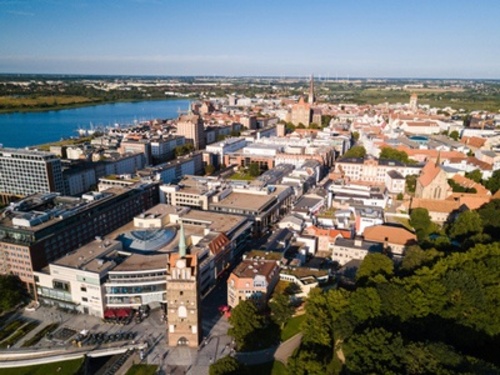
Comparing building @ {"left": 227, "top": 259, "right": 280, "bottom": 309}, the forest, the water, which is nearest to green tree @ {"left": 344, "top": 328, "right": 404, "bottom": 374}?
the forest

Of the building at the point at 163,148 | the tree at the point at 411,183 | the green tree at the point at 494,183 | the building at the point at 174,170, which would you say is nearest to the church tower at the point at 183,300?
the building at the point at 174,170

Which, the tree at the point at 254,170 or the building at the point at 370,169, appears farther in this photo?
the tree at the point at 254,170

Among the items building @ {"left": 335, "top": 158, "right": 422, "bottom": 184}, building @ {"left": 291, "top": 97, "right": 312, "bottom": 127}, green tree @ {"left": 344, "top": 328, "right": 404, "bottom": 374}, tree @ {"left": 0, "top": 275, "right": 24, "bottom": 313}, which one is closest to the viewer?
green tree @ {"left": 344, "top": 328, "right": 404, "bottom": 374}

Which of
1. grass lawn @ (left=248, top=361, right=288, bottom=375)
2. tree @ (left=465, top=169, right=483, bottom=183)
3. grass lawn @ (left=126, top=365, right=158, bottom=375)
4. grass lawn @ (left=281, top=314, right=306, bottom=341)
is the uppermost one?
tree @ (left=465, top=169, right=483, bottom=183)

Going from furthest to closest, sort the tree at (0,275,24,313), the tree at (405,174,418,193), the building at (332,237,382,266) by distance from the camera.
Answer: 1. the tree at (405,174,418,193)
2. the building at (332,237,382,266)
3. the tree at (0,275,24,313)

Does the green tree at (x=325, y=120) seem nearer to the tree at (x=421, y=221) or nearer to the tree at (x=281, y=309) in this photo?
the tree at (x=421, y=221)

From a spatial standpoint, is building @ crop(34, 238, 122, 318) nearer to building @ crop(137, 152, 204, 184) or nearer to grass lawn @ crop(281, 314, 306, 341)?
grass lawn @ crop(281, 314, 306, 341)

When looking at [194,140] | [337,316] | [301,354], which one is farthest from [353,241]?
[194,140]
